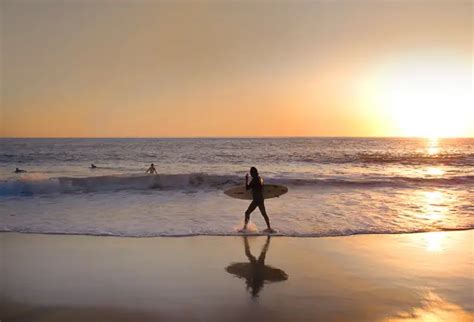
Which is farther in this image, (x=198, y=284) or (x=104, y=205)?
(x=104, y=205)

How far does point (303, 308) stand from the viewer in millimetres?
5223

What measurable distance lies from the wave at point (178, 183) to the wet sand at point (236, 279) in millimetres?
10921

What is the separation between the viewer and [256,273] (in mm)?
6762

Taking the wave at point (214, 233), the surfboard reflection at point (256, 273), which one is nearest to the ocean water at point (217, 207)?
the wave at point (214, 233)

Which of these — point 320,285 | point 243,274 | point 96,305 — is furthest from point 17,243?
point 320,285

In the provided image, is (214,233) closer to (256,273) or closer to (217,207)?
(256,273)

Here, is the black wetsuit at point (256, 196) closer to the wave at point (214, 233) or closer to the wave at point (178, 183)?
the wave at point (214, 233)

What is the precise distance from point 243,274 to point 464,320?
308 centimetres

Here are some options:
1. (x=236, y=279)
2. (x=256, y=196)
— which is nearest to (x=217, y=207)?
(x=256, y=196)

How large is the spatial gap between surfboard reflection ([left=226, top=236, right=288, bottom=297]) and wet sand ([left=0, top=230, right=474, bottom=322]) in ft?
0.05

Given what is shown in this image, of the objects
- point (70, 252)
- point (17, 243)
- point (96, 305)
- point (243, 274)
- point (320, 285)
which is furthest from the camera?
point (17, 243)

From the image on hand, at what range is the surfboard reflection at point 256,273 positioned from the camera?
6.13 m

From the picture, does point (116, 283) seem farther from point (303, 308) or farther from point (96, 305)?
point (303, 308)

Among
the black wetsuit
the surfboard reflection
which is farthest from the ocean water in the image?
the surfboard reflection
